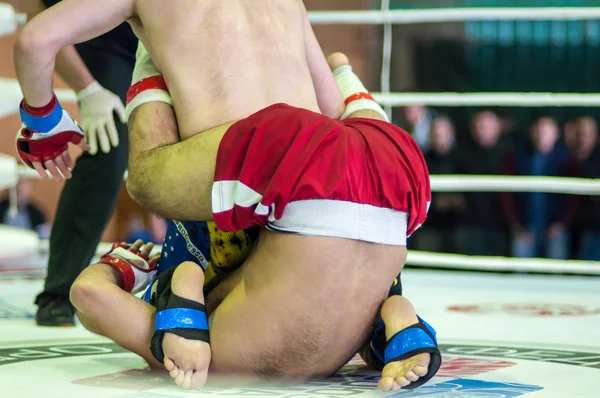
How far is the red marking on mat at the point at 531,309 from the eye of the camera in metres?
2.05

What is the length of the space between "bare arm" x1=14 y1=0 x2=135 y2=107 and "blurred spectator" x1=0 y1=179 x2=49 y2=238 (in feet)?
11.7

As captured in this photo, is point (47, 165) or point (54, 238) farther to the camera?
point (54, 238)

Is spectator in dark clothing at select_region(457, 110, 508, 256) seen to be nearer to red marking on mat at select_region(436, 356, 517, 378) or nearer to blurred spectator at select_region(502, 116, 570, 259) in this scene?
blurred spectator at select_region(502, 116, 570, 259)

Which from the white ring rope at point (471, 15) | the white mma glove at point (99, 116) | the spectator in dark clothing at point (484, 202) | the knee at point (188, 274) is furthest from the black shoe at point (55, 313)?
the spectator in dark clothing at point (484, 202)

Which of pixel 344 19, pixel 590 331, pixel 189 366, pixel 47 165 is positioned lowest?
pixel 590 331

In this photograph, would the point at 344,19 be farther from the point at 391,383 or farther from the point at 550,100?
the point at 391,383

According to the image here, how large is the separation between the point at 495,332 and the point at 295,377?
2.16ft

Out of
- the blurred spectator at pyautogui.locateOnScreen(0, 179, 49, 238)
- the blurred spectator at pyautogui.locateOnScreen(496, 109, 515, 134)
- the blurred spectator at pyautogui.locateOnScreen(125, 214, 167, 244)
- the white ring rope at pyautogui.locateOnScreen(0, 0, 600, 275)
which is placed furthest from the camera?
the blurred spectator at pyautogui.locateOnScreen(125, 214, 167, 244)

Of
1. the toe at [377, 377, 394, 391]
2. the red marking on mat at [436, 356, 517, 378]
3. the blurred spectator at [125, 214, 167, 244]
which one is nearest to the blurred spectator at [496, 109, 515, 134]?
the blurred spectator at [125, 214, 167, 244]

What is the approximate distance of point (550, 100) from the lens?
2811 mm

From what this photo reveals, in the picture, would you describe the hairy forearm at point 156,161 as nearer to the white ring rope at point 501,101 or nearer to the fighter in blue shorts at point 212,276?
the fighter in blue shorts at point 212,276

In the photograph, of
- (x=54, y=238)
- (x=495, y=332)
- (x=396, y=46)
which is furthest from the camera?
(x=396, y=46)

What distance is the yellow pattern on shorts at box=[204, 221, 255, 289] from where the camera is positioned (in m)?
1.31

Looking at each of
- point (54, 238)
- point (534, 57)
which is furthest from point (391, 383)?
point (534, 57)
